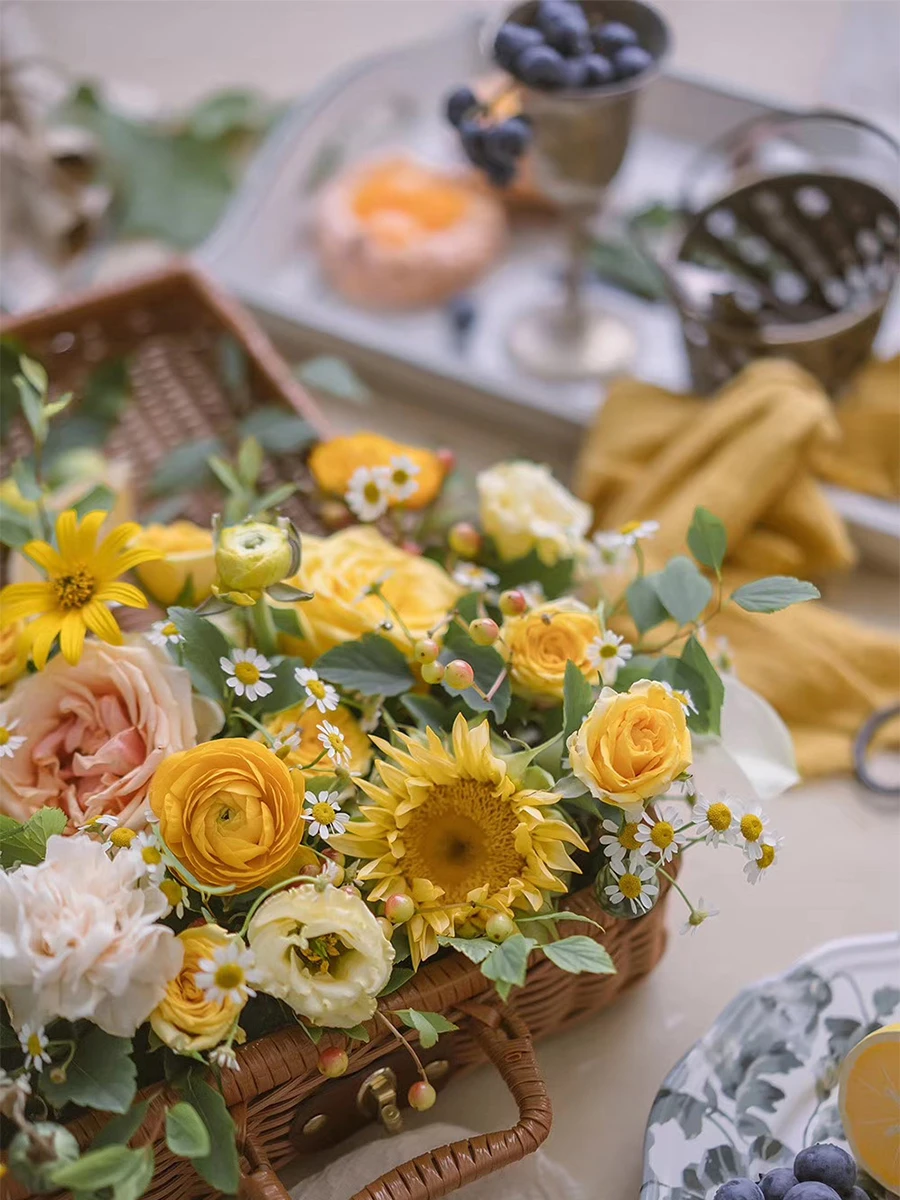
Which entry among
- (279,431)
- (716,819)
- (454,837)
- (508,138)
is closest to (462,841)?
(454,837)

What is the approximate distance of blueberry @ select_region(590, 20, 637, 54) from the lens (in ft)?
2.83

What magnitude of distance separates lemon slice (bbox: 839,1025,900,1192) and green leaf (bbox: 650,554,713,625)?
0.21 meters

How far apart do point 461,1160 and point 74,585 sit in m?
0.30

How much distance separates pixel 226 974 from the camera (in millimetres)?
477

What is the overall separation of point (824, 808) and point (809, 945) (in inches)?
3.8

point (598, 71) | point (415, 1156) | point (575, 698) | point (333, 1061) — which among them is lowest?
point (415, 1156)

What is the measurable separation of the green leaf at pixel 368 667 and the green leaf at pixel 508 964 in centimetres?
14

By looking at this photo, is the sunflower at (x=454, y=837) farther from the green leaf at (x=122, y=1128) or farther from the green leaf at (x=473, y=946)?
the green leaf at (x=122, y=1128)

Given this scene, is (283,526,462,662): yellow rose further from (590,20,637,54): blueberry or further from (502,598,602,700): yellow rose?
(590,20,637,54): blueberry

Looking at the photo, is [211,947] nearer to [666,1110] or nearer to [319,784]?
[319,784]

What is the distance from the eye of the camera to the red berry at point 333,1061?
514mm

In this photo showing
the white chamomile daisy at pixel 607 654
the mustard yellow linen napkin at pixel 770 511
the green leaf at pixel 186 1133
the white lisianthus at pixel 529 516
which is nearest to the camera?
the green leaf at pixel 186 1133

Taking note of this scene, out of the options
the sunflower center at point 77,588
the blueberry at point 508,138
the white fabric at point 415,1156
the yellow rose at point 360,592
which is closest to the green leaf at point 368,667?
the yellow rose at point 360,592

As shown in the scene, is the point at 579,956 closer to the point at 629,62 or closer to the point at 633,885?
the point at 633,885
